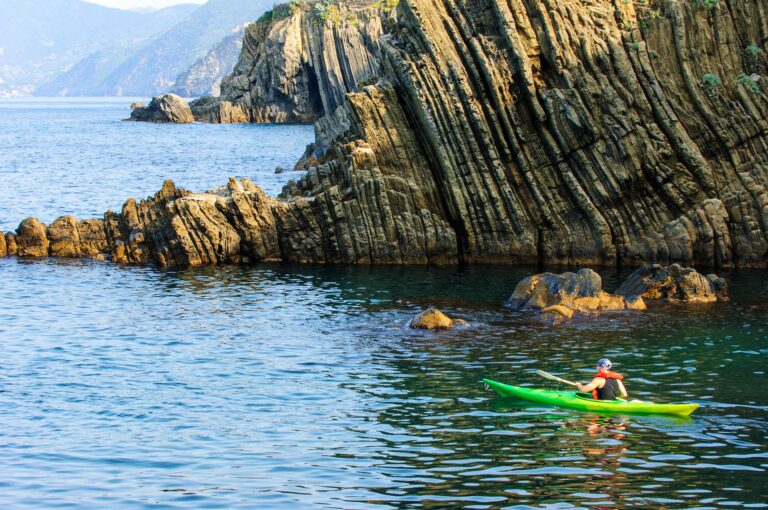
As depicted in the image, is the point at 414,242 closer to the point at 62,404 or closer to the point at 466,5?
the point at 466,5

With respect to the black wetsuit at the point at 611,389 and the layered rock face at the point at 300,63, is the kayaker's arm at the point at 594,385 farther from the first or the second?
the layered rock face at the point at 300,63

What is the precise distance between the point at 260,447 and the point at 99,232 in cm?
3116

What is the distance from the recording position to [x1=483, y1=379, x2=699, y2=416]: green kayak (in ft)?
87.5

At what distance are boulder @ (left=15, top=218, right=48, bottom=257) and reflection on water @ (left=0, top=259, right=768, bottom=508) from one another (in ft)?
25.4

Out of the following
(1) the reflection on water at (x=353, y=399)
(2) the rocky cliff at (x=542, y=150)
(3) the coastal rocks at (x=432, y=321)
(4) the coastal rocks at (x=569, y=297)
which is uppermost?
(2) the rocky cliff at (x=542, y=150)

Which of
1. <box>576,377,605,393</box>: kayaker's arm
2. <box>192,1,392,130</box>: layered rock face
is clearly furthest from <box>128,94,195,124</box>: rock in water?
<box>576,377,605,393</box>: kayaker's arm

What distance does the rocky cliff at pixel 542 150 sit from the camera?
46.6 metres

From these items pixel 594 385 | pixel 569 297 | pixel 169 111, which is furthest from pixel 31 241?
pixel 169 111

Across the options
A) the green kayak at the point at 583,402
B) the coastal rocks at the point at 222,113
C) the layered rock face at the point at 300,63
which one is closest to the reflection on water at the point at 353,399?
the green kayak at the point at 583,402

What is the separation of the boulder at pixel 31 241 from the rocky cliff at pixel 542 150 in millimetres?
7140

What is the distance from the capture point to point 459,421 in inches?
1054

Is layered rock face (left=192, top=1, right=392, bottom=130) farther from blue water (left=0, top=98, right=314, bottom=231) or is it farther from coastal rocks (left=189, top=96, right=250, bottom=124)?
blue water (left=0, top=98, right=314, bottom=231)

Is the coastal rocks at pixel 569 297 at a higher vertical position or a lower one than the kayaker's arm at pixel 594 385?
higher

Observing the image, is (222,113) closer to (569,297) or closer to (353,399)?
(569,297)
